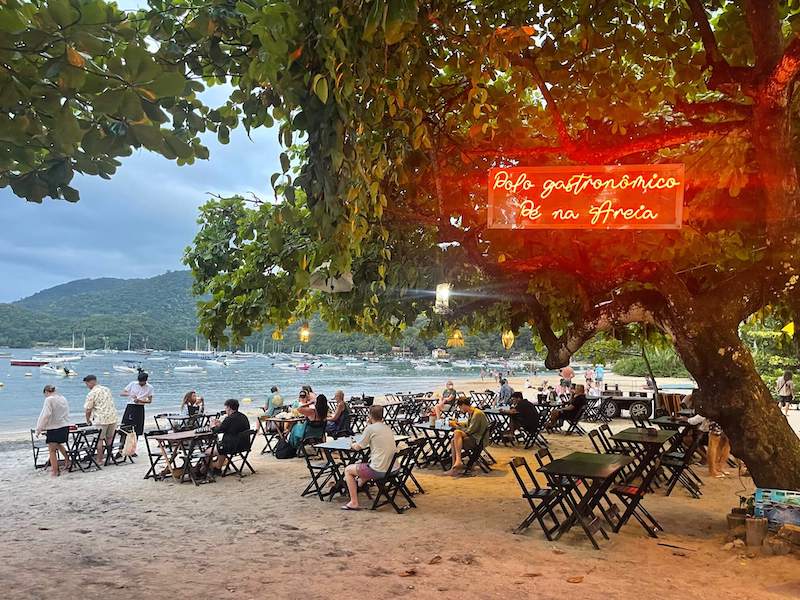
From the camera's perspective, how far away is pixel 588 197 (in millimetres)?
3812

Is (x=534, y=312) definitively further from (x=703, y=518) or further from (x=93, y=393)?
(x=93, y=393)

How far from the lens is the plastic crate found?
5.18m

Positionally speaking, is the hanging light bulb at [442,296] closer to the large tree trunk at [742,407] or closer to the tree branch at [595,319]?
the tree branch at [595,319]

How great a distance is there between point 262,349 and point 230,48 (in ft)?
412

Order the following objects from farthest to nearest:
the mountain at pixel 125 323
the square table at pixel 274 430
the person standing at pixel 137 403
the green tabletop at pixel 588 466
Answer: the mountain at pixel 125 323 → the person standing at pixel 137 403 → the square table at pixel 274 430 → the green tabletop at pixel 588 466

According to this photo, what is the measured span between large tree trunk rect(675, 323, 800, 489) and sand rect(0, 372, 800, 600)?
0.80 meters

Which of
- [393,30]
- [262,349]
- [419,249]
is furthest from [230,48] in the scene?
[262,349]

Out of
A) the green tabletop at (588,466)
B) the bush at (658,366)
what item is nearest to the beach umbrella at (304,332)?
the green tabletop at (588,466)

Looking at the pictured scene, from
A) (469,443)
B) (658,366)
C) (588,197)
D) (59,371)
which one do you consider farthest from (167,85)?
(59,371)

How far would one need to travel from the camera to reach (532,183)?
12.9 feet

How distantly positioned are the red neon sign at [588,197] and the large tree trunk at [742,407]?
93.5 inches

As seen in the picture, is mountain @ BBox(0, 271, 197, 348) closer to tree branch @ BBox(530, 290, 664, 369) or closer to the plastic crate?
tree branch @ BBox(530, 290, 664, 369)

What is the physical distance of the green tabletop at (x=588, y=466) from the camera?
5539 millimetres

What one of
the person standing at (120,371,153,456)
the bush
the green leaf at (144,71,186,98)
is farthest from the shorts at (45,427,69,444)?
the bush
